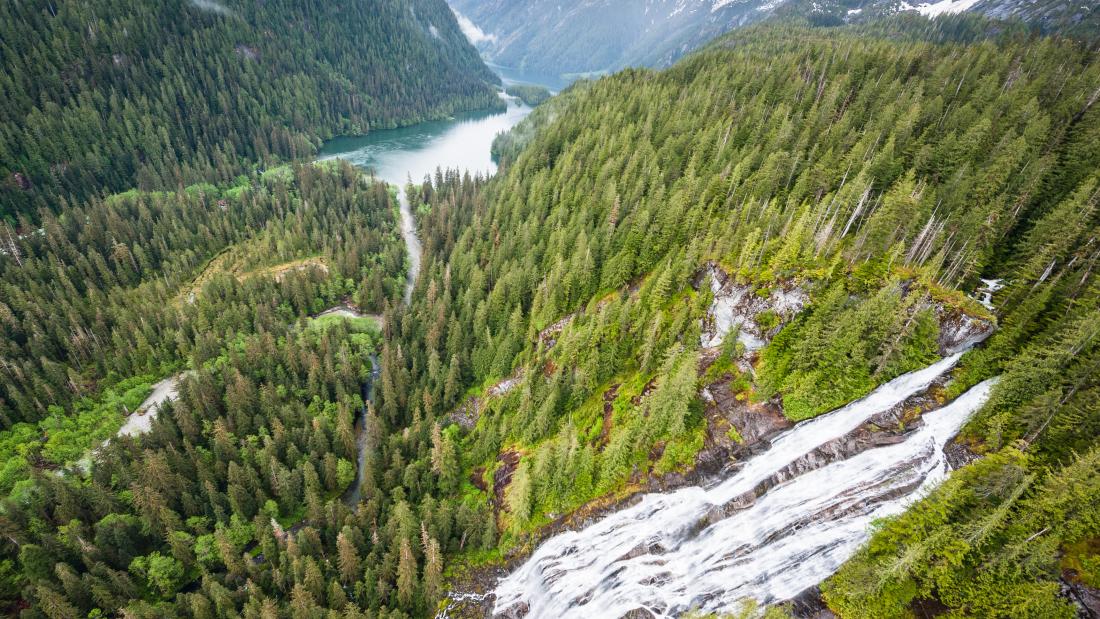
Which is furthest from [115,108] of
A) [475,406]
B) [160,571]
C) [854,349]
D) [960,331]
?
[960,331]

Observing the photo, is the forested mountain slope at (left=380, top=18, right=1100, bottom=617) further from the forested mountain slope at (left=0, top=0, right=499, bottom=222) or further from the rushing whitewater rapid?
the forested mountain slope at (left=0, top=0, right=499, bottom=222)

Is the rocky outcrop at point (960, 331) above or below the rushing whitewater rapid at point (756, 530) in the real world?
above

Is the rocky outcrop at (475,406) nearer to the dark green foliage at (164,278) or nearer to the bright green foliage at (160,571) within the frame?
the bright green foliage at (160,571)

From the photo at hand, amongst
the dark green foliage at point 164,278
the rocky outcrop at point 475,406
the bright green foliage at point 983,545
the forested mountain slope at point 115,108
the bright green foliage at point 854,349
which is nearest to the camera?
the bright green foliage at point 983,545

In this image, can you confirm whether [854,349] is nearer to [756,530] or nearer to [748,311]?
[748,311]

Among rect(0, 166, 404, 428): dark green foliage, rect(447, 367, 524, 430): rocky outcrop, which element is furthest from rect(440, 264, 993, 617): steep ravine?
rect(0, 166, 404, 428): dark green foliage

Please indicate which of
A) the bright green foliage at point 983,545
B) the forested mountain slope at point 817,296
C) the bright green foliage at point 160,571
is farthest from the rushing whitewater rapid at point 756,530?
the bright green foliage at point 160,571

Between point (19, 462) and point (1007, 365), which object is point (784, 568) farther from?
point (19, 462)
